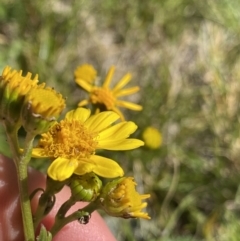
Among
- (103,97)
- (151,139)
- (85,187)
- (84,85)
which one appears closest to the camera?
(85,187)

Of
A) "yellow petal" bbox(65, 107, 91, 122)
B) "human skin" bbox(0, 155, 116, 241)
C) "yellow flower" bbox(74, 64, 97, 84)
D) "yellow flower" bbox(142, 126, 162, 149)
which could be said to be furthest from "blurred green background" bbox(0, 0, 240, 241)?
"yellow petal" bbox(65, 107, 91, 122)

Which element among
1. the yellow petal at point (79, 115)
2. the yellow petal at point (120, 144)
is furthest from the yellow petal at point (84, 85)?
the yellow petal at point (120, 144)

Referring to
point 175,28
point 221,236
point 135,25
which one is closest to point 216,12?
point 175,28

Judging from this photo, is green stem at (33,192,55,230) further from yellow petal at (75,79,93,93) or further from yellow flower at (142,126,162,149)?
yellow flower at (142,126,162,149)

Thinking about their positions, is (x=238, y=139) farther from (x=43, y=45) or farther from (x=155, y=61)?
(x=43, y=45)

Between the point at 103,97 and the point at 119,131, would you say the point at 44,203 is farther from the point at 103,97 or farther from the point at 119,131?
the point at 103,97

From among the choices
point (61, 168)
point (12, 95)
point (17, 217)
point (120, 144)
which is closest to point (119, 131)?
point (120, 144)
